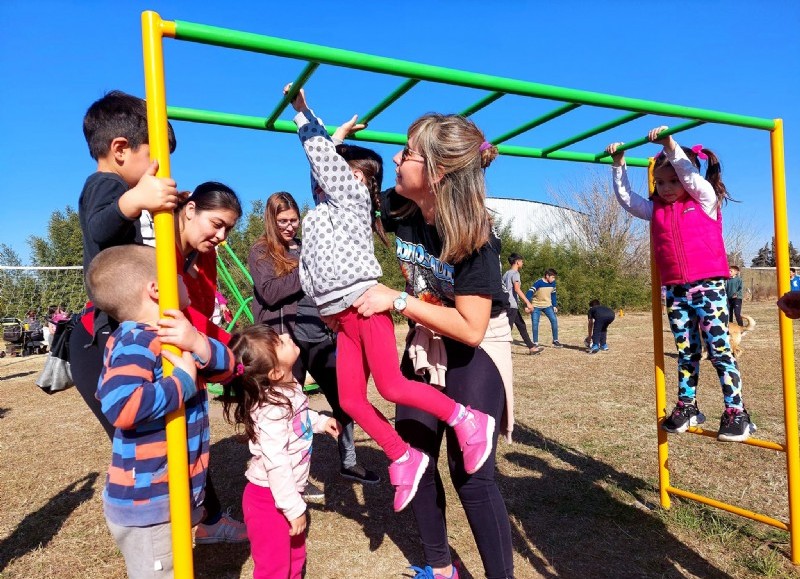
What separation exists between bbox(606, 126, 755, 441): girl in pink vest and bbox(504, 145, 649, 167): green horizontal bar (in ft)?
0.60

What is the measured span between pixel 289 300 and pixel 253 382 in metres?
1.13

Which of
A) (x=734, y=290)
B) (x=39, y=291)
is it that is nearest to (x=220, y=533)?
(x=734, y=290)

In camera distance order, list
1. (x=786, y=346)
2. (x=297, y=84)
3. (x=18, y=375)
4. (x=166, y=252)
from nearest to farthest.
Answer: (x=166, y=252) → (x=297, y=84) → (x=786, y=346) → (x=18, y=375)

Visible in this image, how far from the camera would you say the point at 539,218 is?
3095cm

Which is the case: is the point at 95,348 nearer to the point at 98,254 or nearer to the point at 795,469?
the point at 98,254

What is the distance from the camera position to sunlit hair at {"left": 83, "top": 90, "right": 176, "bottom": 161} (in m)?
1.86

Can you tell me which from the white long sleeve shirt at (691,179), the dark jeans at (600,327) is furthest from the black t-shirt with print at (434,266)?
the dark jeans at (600,327)

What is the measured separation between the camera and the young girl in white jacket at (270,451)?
2137mm

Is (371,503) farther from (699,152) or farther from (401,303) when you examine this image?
(699,152)

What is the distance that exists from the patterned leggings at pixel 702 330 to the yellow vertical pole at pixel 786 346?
20 cm

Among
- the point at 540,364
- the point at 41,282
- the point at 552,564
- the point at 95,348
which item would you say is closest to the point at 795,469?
the point at 552,564

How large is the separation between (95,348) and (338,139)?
Answer: 44.5 inches

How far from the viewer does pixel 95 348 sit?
2.00 metres

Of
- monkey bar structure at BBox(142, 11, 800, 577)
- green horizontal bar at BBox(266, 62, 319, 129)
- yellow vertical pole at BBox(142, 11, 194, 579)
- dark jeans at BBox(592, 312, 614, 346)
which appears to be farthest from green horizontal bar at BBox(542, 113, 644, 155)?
dark jeans at BBox(592, 312, 614, 346)
